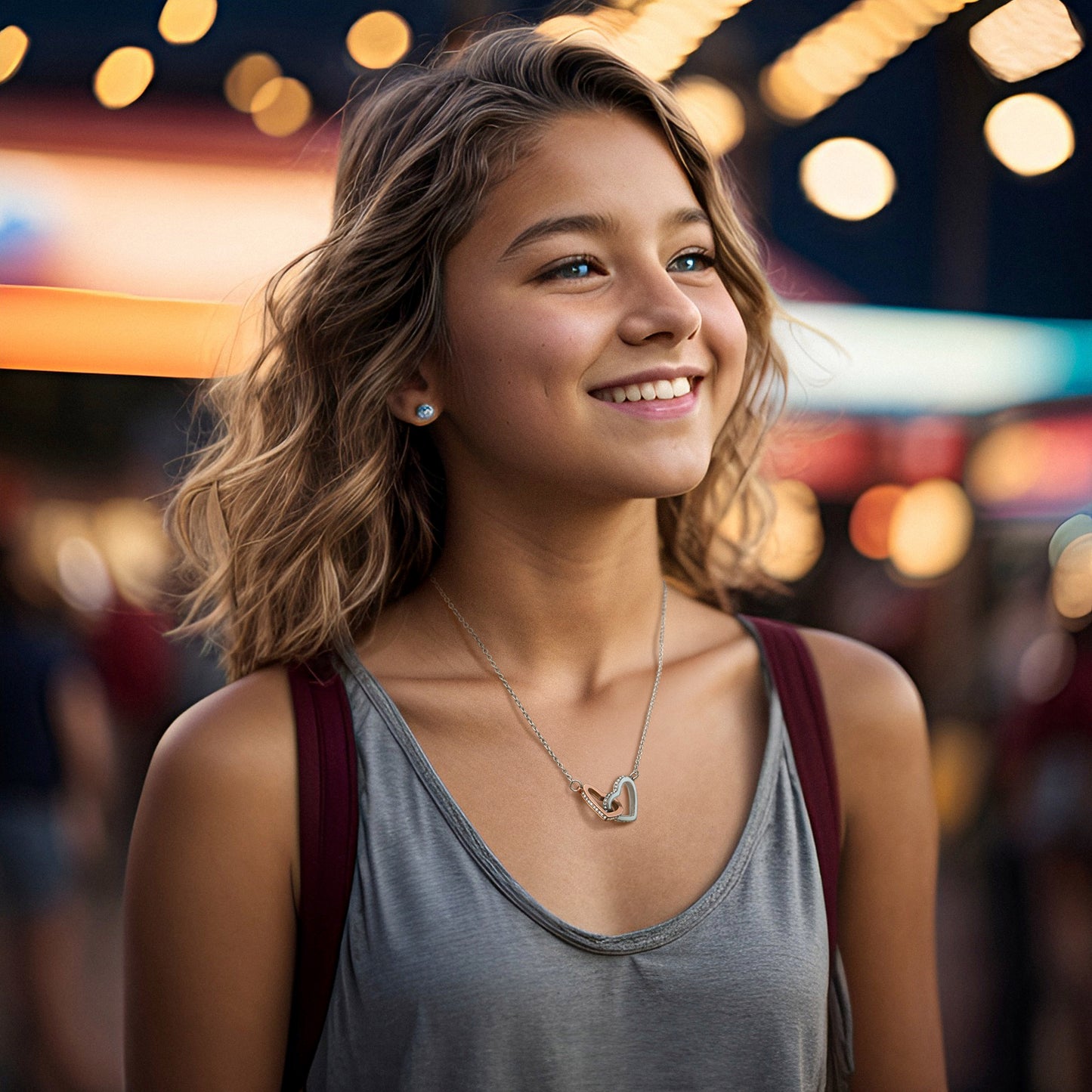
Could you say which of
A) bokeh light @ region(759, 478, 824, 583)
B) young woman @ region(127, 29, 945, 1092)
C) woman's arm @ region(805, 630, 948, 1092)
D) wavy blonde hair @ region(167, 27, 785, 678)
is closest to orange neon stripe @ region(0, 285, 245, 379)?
wavy blonde hair @ region(167, 27, 785, 678)

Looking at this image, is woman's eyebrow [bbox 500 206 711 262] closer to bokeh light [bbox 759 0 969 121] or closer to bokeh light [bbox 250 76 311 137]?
bokeh light [bbox 250 76 311 137]

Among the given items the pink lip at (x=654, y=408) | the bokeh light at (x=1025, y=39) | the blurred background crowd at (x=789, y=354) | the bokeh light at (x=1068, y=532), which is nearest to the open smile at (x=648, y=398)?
the pink lip at (x=654, y=408)

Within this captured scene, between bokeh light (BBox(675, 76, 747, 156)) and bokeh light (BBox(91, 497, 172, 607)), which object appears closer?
bokeh light (BBox(675, 76, 747, 156))

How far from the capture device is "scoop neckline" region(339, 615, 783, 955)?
3.98 feet

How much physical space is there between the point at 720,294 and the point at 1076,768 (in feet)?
7.81

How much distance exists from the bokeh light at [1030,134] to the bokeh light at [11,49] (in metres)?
2.74

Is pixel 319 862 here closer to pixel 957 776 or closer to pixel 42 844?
pixel 42 844

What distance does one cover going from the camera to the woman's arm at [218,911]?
4.08ft

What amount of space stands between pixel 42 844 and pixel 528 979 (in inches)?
94.0

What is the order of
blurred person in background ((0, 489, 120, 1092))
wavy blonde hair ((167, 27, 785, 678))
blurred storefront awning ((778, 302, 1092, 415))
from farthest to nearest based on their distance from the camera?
blurred storefront awning ((778, 302, 1092, 415)), blurred person in background ((0, 489, 120, 1092)), wavy blonde hair ((167, 27, 785, 678))

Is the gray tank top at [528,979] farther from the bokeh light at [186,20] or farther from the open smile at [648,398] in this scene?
the bokeh light at [186,20]

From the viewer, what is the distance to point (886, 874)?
1.44m

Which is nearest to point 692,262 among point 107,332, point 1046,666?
point 107,332

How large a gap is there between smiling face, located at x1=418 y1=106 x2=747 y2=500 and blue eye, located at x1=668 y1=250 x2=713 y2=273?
0.01 meters
